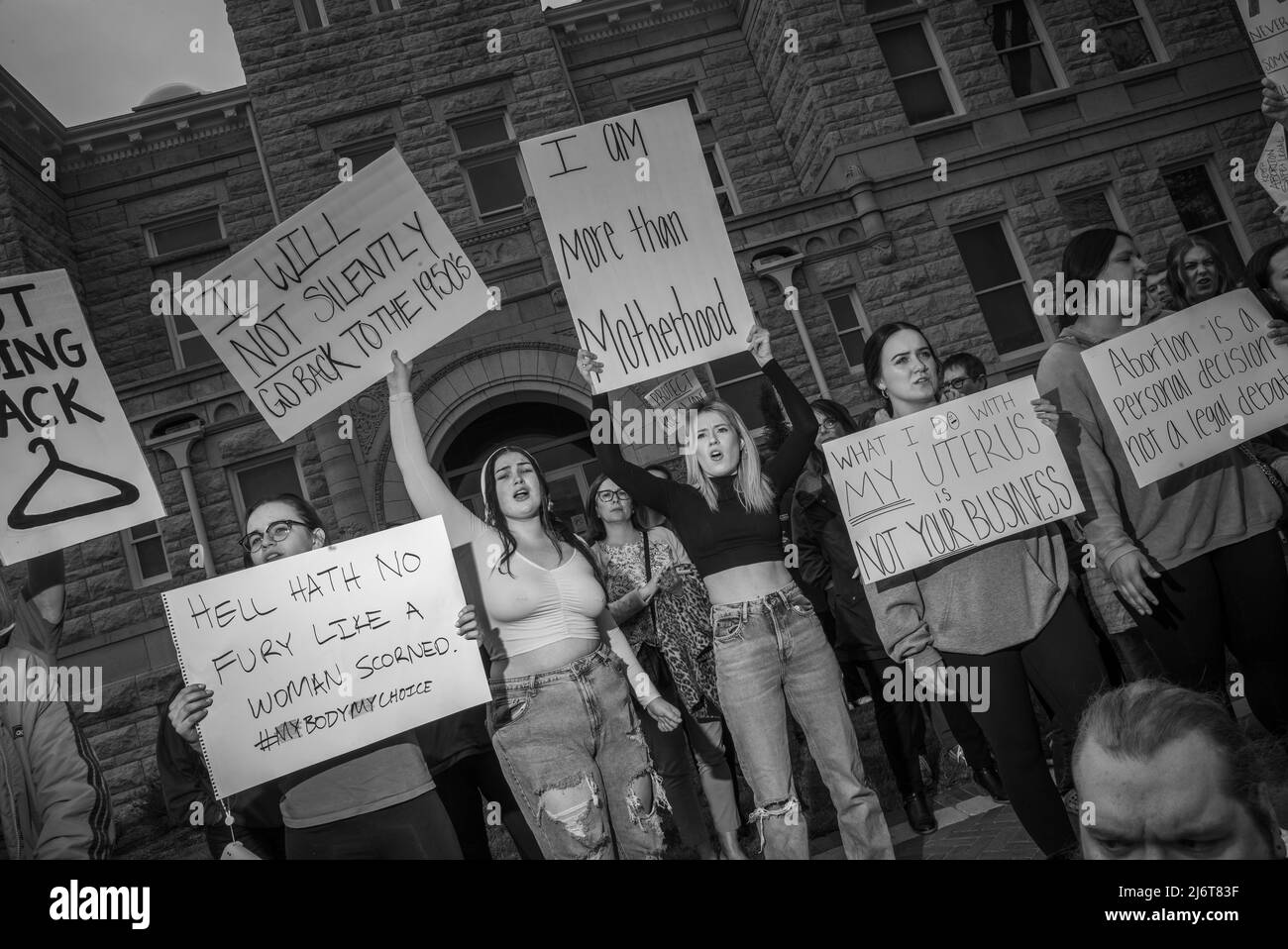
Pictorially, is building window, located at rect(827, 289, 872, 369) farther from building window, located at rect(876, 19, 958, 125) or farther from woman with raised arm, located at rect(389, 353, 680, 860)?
woman with raised arm, located at rect(389, 353, 680, 860)

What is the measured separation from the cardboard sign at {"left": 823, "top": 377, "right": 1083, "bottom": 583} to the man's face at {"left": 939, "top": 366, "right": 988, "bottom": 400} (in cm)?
124

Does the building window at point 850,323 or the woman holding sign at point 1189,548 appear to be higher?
the building window at point 850,323

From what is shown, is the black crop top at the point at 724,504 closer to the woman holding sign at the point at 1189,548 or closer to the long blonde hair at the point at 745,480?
the long blonde hair at the point at 745,480

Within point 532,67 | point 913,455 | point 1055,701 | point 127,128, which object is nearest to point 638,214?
point 913,455

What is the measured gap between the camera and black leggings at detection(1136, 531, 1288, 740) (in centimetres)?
261

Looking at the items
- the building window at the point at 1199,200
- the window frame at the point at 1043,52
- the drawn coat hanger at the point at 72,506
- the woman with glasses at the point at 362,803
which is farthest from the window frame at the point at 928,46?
the woman with glasses at the point at 362,803

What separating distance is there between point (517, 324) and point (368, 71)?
12.1 feet

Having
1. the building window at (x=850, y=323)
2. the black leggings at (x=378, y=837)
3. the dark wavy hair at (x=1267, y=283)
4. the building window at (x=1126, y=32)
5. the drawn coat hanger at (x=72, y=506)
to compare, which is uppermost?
the building window at (x=1126, y=32)

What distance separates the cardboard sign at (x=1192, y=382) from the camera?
2.82 meters

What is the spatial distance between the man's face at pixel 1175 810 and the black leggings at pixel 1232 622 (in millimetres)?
1476


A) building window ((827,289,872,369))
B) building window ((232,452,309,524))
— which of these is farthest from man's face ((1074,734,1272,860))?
building window ((232,452,309,524))

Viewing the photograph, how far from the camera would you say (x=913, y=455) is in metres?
2.99

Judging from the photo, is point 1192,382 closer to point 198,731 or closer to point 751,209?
point 198,731
